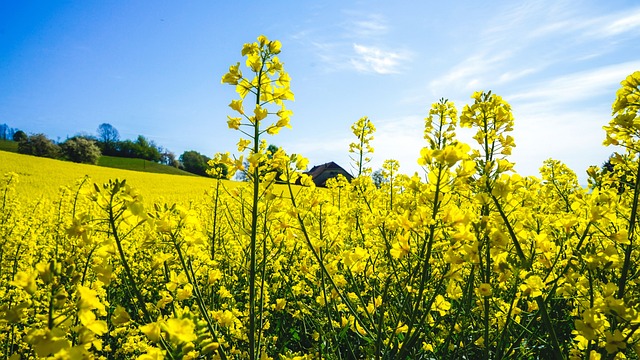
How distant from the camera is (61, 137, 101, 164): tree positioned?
42906 mm

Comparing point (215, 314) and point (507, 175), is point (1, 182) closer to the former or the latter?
point (215, 314)

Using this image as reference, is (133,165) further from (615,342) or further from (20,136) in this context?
(615,342)

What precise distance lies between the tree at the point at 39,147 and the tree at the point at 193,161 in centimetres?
1845

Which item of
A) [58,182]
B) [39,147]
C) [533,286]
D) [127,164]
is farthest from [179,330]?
[127,164]

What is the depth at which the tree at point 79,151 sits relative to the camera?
141ft

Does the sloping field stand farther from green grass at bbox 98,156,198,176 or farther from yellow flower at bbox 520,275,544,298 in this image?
green grass at bbox 98,156,198,176

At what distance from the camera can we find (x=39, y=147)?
42.0 metres

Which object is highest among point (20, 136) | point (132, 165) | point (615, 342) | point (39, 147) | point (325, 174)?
point (20, 136)

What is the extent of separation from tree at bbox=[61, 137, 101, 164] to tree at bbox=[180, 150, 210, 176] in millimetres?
15329

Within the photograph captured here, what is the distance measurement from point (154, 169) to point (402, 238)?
51281 mm

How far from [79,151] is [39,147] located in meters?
3.82

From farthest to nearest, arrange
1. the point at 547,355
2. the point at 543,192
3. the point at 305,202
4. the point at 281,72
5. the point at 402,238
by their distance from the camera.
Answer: the point at 543,192 < the point at 547,355 < the point at 305,202 < the point at 281,72 < the point at 402,238

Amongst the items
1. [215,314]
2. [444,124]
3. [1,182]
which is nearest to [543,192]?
[444,124]

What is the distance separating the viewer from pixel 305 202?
2.61 m
